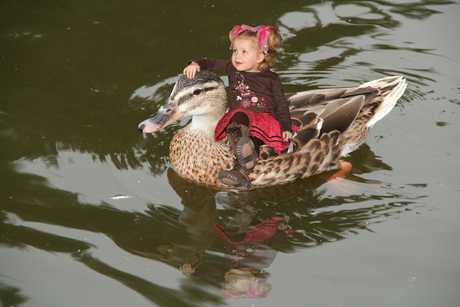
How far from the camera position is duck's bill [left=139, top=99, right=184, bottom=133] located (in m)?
3.81

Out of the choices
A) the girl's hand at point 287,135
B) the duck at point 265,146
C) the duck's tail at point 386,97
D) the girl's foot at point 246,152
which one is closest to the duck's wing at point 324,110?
the duck at point 265,146

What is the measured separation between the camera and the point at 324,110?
441cm

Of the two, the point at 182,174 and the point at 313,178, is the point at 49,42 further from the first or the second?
the point at 313,178

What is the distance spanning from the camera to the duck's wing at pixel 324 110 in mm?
4241

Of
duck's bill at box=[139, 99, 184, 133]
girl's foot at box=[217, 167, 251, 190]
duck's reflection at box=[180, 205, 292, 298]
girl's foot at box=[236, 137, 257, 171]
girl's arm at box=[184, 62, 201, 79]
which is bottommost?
duck's reflection at box=[180, 205, 292, 298]

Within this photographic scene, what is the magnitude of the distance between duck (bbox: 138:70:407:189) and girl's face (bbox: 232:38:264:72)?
31cm

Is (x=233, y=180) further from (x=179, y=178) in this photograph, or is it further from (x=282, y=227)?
(x=179, y=178)

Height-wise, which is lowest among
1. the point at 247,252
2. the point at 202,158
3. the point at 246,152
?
the point at 247,252

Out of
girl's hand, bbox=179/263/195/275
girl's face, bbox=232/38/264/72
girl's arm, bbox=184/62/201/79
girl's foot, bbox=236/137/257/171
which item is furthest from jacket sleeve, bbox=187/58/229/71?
girl's hand, bbox=179/263/195/275

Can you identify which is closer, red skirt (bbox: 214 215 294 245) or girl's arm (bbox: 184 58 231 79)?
red skirt (bbox: 214 215 294 245)

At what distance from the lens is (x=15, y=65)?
5.66 m

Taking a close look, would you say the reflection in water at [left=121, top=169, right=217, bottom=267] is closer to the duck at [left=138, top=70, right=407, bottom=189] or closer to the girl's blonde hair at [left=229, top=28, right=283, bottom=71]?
the duck at [left=138, top=70, right=407, bottom=189]

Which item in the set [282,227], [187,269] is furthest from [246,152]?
[187,269]

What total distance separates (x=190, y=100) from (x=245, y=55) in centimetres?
62
